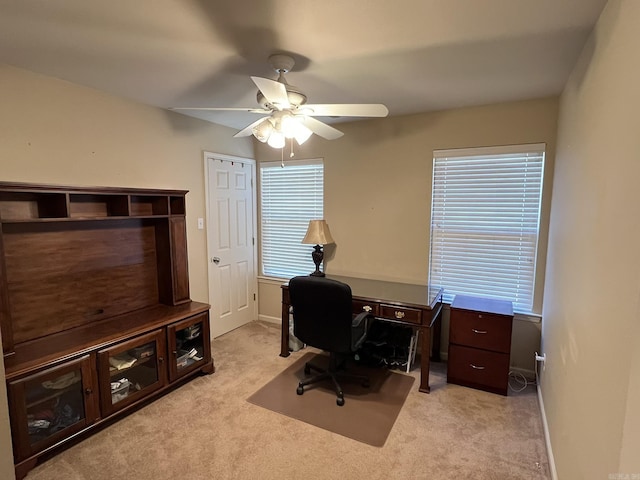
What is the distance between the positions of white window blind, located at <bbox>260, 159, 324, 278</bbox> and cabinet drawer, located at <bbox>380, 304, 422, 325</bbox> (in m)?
1.44

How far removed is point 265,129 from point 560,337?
2.22 meters

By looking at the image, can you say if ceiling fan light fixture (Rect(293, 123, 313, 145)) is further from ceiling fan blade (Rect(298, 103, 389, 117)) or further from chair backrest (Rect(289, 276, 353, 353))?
chair backrest (Rect(289, 276, 353, 353))

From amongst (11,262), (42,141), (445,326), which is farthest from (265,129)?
(445,326)

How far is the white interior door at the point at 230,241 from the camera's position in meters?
3.72

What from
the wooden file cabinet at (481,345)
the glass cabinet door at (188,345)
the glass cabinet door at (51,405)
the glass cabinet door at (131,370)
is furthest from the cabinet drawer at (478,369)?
the glass cabinet door at (51,405)

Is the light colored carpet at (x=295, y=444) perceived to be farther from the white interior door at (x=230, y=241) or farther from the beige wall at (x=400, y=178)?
the white interior door at (x=230, y=241)

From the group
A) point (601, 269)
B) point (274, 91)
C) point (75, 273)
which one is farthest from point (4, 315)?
point (601, 269)

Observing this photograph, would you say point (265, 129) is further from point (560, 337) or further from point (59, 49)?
point (560, 337)

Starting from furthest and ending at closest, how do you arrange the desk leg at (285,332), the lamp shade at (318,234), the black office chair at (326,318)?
the lamp shade at (318,234) → the desk leg at (285,332) → the black office chair at (326,318)

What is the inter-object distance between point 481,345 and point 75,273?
3.24 m

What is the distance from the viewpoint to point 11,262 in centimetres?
217

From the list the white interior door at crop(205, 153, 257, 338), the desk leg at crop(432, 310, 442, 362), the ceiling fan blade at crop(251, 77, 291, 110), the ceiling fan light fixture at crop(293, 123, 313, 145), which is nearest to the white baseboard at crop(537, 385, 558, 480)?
the desk leg at crop(432, 310, 442, 362)

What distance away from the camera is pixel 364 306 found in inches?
113

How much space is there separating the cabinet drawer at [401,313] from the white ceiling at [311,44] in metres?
1.74
